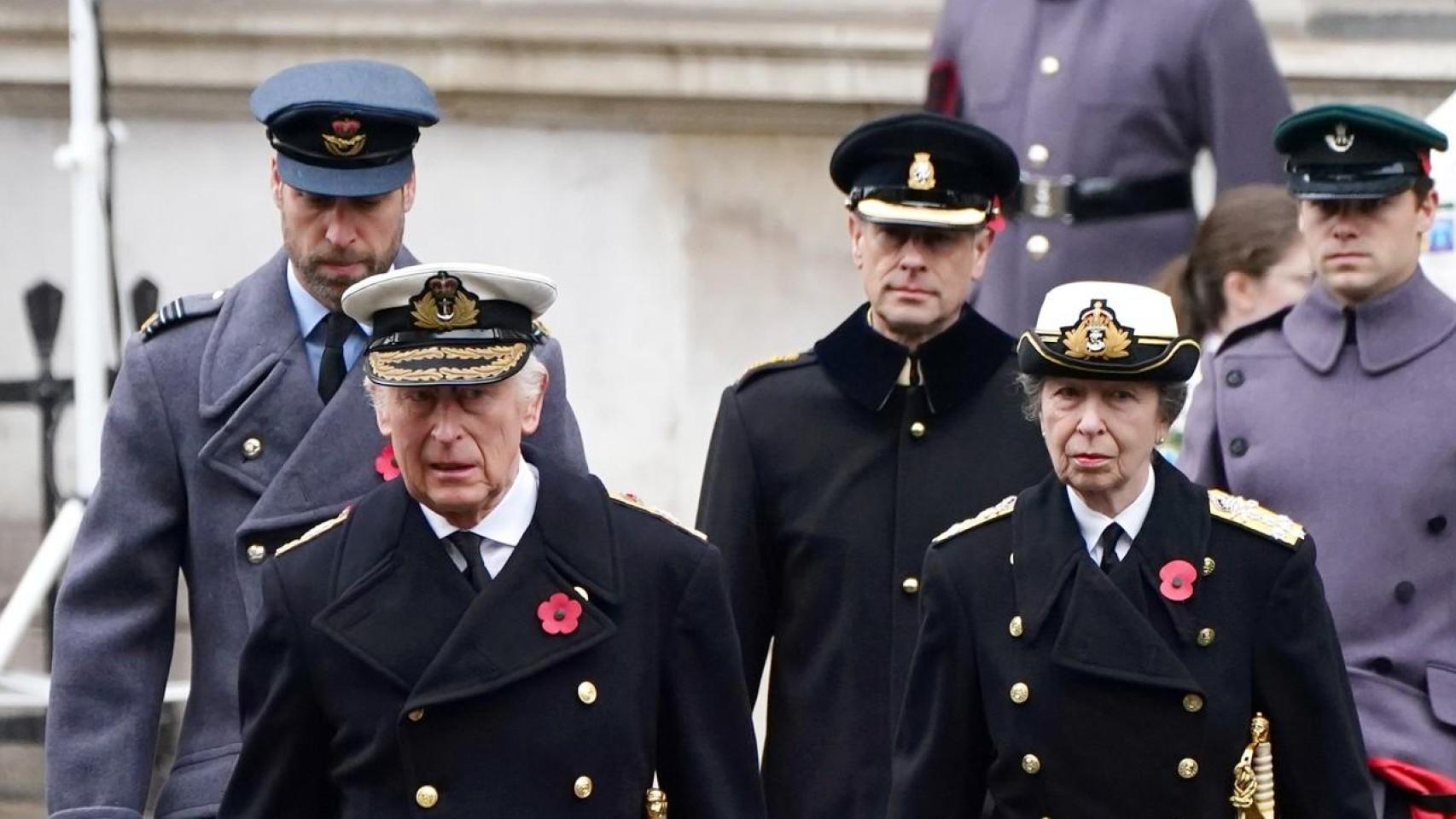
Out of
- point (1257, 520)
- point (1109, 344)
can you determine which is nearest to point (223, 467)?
point (1109, 344)

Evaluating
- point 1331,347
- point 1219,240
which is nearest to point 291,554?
point 1331,347

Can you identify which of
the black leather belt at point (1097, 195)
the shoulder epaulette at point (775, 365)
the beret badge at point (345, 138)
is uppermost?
the black leather belt at point (1097, 195)

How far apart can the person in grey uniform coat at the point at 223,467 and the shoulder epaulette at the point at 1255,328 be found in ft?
6.05

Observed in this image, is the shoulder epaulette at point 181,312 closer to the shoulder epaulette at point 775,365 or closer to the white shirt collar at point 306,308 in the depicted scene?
the white shirt collar at point 306,308

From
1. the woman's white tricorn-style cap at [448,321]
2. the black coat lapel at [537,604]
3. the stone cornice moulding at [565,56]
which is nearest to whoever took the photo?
the black coat lapel at [537,604]

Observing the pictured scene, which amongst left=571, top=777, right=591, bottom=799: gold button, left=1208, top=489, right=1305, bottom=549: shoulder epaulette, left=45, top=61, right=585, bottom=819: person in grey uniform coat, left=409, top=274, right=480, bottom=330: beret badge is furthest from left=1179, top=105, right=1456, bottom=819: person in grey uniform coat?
left=409, top=274, right=480, bottom=330: beret badge

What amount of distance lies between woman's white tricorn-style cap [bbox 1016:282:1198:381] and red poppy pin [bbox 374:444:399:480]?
1085mm

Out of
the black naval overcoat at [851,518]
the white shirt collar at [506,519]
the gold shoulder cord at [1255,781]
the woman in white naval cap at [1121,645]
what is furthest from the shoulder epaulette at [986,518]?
the white shirt collar at [506,519]

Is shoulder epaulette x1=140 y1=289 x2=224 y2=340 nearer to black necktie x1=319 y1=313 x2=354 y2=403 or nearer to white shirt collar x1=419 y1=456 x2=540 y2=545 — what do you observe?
black necktie x1=319 y1=313 x2=354 y2=403

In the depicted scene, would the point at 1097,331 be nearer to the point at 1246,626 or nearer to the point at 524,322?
the point at 1246,626

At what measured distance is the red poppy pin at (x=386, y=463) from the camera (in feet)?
21.1

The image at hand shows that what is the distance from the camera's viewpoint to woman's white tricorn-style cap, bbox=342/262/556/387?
573cm

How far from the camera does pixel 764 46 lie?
1202cm

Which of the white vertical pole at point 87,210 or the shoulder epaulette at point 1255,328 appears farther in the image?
the white vertical pole at point 87,210
